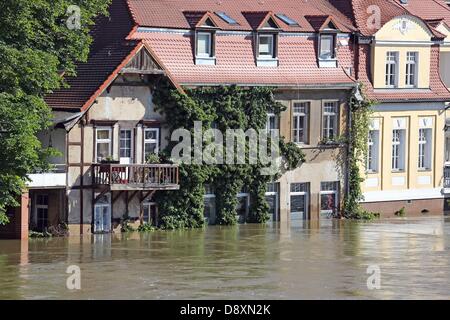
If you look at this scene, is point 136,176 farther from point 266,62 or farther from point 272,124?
point 266,62

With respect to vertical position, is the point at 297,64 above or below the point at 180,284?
above

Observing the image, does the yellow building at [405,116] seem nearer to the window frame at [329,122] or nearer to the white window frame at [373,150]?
the white window frame at [373,150]

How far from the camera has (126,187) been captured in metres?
54.5

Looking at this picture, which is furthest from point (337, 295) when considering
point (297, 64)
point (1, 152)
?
point (297, 64)

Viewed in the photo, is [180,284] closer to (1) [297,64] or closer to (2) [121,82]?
(2) [121,82]

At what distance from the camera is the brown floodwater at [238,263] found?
44062 mm

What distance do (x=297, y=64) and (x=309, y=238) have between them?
7.39 meters

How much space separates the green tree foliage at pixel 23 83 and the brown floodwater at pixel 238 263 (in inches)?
101

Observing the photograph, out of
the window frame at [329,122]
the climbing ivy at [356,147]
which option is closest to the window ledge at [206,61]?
the window frame at [329,122]

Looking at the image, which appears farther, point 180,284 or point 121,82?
point 121,82

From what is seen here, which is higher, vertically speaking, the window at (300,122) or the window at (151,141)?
the window at (300,122)

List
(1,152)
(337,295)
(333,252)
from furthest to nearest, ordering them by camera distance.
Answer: (333,252) < (1,152) < (337,295)
